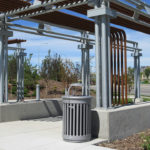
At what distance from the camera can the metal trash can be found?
18.1ft

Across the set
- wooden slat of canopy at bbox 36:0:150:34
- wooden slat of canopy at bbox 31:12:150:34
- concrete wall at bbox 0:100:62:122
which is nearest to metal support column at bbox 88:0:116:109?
wooden slat of canopy at bbox 36:0:150:34

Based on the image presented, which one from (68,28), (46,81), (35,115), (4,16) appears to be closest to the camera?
(4,16)

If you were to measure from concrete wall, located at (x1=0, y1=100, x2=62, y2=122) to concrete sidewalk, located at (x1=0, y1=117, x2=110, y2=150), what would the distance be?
54 centimetres

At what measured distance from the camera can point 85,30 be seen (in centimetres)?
1083

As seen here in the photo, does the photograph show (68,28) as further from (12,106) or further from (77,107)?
(77,107)

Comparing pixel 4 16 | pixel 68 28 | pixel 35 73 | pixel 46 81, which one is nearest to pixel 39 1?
pixel 4 16

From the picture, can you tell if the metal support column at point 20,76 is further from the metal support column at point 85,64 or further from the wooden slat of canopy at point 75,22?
the wooden slat of canopy at point 75,22

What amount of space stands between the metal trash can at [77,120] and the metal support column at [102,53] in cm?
56

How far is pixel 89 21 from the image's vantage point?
31.6 feet

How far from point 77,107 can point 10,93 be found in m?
13.4

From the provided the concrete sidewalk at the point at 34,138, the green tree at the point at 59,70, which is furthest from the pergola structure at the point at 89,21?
the green tree at the point at 59,70

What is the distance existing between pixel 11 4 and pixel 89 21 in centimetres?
325

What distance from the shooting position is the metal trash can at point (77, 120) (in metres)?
5.52

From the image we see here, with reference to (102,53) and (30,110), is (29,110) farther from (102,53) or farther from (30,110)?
(102,53)
